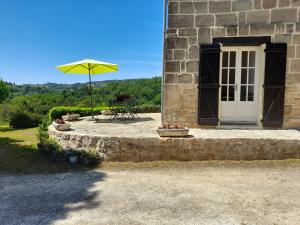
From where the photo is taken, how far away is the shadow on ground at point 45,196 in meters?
3.14

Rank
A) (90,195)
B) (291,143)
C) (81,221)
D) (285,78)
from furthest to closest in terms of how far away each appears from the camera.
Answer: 1. (285,78)
2. (291,143)
3. (90,195)
4. (81,221)

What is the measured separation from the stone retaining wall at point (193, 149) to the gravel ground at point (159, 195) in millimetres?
223

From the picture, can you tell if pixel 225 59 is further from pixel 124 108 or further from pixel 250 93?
pixel 124 108

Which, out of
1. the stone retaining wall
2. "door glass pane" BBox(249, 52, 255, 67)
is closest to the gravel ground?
the stone retaining wall

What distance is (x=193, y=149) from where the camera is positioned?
17.1 ft

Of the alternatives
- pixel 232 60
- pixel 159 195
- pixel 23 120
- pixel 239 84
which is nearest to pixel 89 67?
pixel 232 60

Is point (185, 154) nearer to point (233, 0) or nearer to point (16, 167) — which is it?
point (16, 167)

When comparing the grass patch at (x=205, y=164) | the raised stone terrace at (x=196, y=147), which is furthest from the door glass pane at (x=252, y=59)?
the grass patch at (x=205, y=164)

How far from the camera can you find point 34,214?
3176mm

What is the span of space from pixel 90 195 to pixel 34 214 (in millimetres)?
791

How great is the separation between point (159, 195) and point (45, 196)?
1.63m

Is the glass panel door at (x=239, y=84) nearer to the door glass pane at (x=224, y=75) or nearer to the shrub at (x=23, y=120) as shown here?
the door glass pane at (x=224, y=75)

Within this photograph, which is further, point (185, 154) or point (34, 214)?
point (185, 154)

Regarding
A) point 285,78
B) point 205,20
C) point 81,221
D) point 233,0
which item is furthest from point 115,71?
point 81,221
